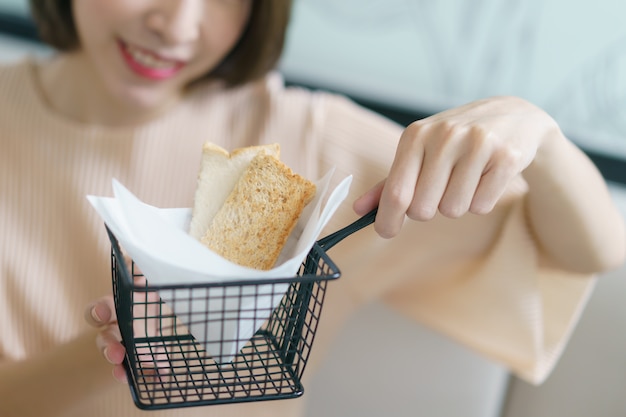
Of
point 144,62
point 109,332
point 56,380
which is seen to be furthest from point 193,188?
point 109,332

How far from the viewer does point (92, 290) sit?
1110mm

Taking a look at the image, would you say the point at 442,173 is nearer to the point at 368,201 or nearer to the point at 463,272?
the point at 368,201

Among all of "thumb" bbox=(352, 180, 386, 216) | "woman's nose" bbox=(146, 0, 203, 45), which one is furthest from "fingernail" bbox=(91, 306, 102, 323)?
"woman's nose" bbox=(146, 0, 203, 45)

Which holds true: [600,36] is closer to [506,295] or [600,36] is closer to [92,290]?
[506,295]

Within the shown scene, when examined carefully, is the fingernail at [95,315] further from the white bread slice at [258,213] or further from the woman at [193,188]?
the woman at [193,188]

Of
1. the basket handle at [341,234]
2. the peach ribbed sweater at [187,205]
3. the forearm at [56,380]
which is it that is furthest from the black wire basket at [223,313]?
the peach ribbed sweater at [187,205]

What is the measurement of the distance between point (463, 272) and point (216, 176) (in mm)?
623

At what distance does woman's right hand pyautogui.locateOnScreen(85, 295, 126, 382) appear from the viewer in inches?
22.4

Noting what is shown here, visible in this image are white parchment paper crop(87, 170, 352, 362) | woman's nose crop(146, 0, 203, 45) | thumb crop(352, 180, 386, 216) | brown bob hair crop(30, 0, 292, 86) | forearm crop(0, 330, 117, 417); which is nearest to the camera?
white parchment paper crop(87, 170, 352, 362)

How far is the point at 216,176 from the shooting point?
0.59 m

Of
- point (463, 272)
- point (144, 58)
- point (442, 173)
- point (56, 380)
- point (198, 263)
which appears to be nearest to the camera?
point (198, 263)

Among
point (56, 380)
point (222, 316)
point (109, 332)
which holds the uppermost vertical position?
point (222, 316)

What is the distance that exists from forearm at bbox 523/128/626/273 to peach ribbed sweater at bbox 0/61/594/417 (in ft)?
0.32

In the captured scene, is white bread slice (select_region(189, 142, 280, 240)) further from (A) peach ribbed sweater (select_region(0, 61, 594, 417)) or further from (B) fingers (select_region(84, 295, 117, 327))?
(A) peach ribbed sweater (select_region(0, 61, 594, 417))
